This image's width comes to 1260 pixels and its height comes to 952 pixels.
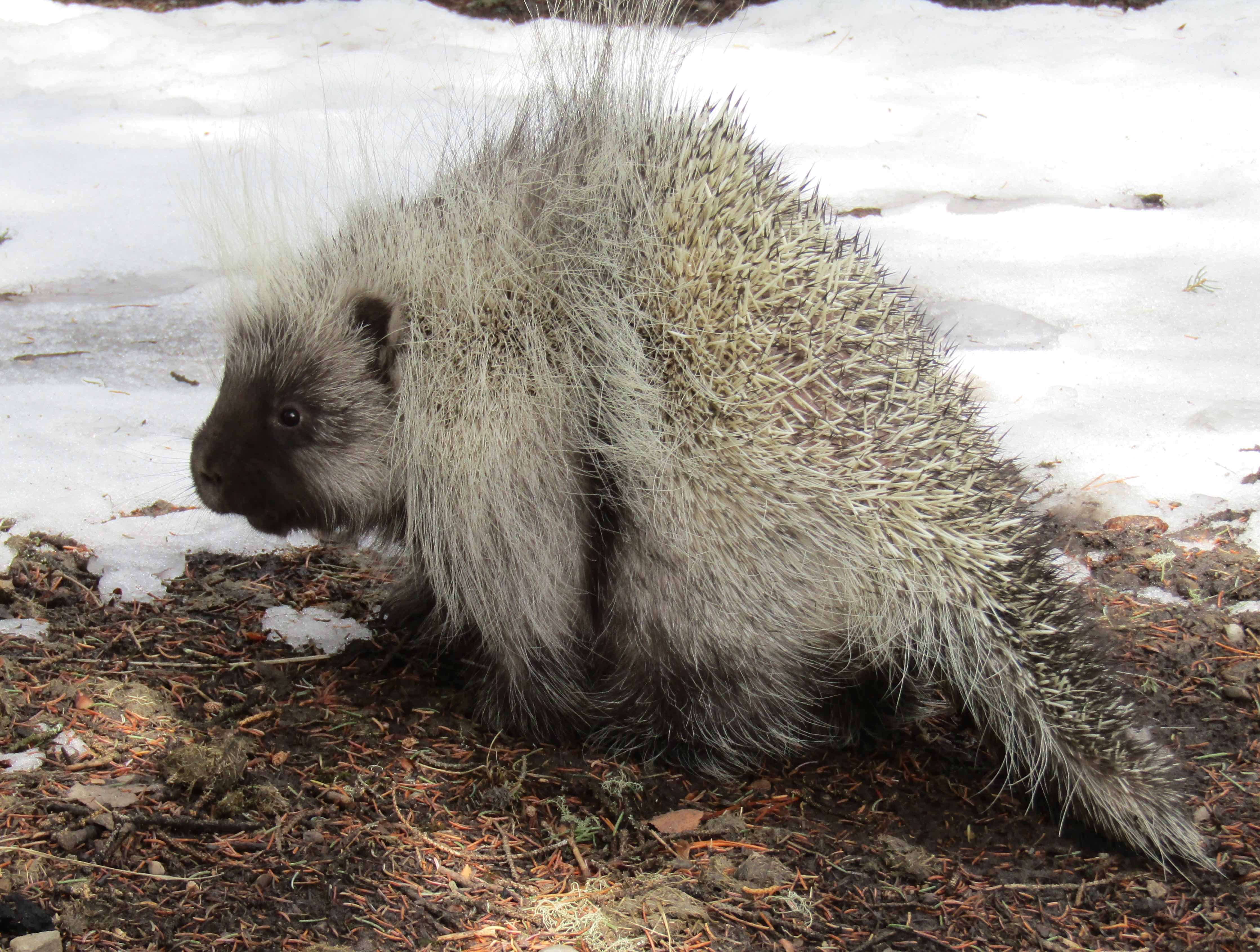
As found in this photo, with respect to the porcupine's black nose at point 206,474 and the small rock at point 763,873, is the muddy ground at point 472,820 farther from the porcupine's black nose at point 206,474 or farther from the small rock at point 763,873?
the porcupine's black nose at point 206,474

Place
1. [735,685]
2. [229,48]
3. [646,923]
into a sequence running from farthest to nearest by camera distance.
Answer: [229,48]
[735,685]
[646,923]

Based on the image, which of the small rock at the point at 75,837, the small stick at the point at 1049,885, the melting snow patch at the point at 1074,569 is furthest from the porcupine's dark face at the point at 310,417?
the melting snow patch at the point at 1074,569

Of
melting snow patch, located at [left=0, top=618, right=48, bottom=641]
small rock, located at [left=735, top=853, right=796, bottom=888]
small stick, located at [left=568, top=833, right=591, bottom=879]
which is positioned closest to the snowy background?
melting snow patch, located at [left=0, top=618, right=48, bottom=641]

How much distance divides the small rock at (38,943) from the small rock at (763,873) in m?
1.79

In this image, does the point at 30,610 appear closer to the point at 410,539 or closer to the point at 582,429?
the point at 410,539

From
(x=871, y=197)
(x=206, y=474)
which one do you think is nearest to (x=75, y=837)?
(x=206, y=474)

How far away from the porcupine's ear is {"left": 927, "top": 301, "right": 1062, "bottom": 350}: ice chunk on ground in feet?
12.6

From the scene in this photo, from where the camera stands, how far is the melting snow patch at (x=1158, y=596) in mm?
4547

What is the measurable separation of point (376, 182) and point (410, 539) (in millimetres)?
1377

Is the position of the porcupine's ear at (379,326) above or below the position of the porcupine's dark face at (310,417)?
above

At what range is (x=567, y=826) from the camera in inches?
131

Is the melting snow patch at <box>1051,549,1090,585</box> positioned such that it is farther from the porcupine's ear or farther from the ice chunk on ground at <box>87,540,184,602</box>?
the ice chunk on ground at <box>87,540,184,602</box>

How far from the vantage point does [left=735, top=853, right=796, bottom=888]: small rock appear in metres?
3.07

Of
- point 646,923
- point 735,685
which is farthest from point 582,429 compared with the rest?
point 646,923
